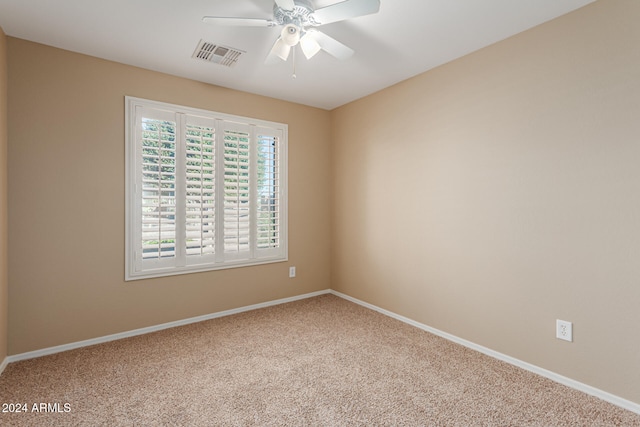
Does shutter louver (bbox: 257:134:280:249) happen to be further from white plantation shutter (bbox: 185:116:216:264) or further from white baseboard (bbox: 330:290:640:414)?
white baseboard (bbox: 330:290:640:414)

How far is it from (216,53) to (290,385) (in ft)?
8.51

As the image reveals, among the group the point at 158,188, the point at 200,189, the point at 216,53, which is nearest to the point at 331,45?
the point at 216,53

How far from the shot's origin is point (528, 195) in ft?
7.47

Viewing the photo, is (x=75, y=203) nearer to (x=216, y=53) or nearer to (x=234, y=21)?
(x=216, y=53)

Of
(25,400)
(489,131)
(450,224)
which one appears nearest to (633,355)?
(450,224)

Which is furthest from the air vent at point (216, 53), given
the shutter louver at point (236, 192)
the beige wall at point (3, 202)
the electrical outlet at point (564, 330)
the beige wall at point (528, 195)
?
the electrical outlet at point (564, 330)

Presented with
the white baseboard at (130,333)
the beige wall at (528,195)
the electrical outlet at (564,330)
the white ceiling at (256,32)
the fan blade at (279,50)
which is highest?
the white ceiling at (256,32)

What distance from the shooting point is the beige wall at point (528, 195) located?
1.88 metres

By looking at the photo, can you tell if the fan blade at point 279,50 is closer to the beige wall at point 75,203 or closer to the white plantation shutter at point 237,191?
the beige wall at point 75,203

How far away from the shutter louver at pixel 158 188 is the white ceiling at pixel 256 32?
591 mm

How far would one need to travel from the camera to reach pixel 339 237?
13.4 feet

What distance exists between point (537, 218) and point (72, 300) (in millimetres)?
3644

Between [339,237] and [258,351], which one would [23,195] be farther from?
[339,237]

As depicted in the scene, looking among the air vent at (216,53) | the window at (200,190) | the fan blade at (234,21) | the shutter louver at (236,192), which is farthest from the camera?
the shutter louver at (236,192)
